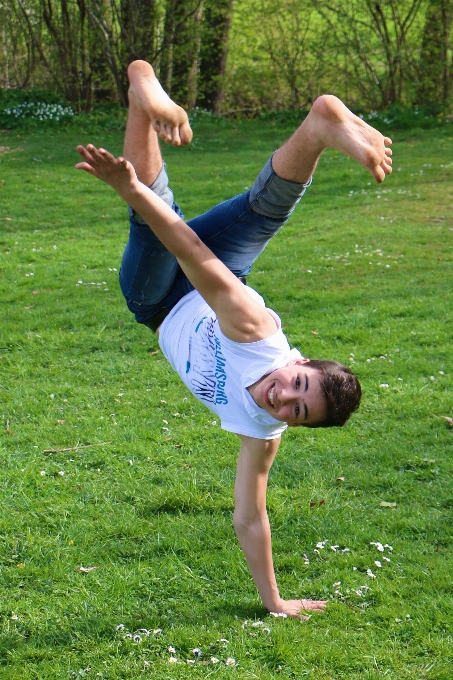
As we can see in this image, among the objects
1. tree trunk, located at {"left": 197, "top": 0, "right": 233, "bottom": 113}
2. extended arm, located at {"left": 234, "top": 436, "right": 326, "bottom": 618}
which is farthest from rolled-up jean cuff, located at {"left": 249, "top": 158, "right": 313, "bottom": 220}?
tree trunk, located at {"left": 197, "top": 0, "right": 233, "bottom": 113}

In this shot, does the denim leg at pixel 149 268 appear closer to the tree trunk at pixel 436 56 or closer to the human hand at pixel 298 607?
the human hand at pixel 298 607

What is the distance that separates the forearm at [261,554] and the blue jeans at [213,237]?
1221 millimetres

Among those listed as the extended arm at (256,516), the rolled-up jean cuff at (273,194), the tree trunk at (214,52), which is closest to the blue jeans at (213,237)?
the rolled-up jean cuff at (273,194)

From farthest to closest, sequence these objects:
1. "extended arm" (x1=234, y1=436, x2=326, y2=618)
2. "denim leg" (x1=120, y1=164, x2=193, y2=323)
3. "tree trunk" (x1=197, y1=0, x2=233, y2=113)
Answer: "tree trunk" (x1=197, y1=0, x2=233, y2=113), "denim leg" (x1=120, y1=164, x2=193, y2=323), "extended arm" (x1=234, y1=436, x2=326, y2=618)

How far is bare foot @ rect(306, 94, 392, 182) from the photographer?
3098 millimetres

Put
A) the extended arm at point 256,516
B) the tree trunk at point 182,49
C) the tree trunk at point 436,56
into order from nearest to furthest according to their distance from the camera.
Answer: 1. the extended arm at point 256,516
2. the tree trunk at point 182,49
3. the tree trunk at point 436,56

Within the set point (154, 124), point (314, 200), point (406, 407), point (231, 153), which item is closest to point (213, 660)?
point (154, 124)

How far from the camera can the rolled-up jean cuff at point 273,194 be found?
358 cm

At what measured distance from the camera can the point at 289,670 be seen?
3246 mm

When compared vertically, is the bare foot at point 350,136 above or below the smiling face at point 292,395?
above

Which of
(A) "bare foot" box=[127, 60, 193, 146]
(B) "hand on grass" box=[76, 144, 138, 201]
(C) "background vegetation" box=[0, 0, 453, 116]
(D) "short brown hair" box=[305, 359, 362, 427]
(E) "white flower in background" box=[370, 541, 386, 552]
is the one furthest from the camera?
(C) "background vegetation" box=[0, 0, 453, 116]

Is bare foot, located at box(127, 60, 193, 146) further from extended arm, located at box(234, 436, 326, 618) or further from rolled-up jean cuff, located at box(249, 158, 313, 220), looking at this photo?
extended arm, located at box(234, 436, 326, 618)

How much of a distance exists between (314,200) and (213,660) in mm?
9773

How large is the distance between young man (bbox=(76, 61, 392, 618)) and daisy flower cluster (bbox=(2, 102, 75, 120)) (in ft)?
43.7
